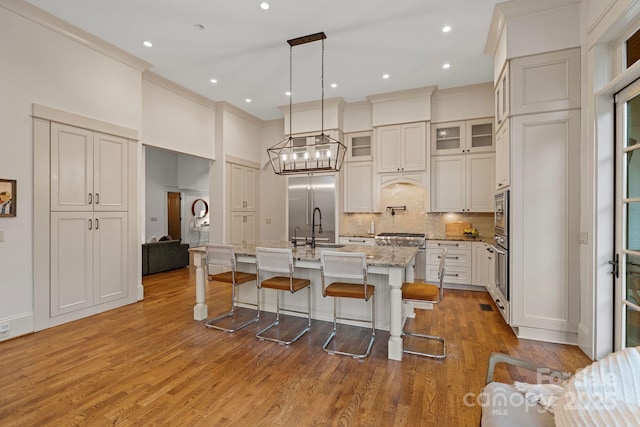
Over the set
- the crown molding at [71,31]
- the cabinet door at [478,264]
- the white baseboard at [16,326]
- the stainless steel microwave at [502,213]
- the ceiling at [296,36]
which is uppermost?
the ceiling at [296,36]

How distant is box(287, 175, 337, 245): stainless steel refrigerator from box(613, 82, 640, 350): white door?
3.93 meters

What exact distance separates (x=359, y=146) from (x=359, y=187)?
2.71 feet

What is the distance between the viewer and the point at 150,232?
28.4ft

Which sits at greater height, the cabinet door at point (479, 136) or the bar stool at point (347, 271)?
the cabinet door at point (479, 136)

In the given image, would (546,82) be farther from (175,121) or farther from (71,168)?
(71,168)

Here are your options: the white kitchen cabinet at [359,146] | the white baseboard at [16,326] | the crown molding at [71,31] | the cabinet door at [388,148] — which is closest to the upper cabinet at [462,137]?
the cabinet door at [388,148]

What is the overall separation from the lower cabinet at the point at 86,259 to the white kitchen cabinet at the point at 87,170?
0.46ft

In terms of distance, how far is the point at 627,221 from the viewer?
7.80 feet

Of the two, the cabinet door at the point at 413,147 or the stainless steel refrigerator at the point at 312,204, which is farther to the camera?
the stainless steel refrigerator at the point at 312,204

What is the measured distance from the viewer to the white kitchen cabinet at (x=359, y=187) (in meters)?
5.74

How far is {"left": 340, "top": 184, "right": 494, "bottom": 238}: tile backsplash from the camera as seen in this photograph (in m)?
5.30

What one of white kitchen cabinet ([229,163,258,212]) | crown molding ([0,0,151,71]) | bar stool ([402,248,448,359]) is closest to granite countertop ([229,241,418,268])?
bar stool ([402,248,448,359])

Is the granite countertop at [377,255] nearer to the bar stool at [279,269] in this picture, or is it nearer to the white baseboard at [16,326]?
the bar stool at [279,269]

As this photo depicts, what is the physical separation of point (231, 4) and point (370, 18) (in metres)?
1.49
